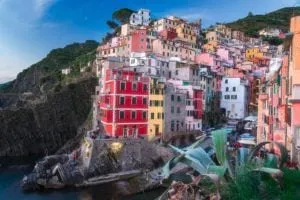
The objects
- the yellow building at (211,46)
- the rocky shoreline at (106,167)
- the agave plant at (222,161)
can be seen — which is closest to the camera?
the agave plant at (222,161)

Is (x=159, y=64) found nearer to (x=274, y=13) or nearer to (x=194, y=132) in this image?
(x=194, y=132)

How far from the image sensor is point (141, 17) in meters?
114

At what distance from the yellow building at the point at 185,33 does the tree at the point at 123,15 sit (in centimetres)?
2470

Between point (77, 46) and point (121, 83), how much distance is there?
84.0 m

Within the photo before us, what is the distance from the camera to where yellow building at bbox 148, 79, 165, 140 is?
52594mm

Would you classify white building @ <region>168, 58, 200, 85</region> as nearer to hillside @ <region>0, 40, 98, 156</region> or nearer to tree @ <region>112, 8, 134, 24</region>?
hillside @ <region>0, 40, 98, 156</region>

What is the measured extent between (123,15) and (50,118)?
50926 millimetres

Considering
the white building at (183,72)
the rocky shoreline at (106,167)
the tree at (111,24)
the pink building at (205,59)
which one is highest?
the tree at (111,24)

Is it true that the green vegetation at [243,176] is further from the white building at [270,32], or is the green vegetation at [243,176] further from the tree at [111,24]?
the white building at [270,32]

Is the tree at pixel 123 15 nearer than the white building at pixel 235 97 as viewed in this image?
No

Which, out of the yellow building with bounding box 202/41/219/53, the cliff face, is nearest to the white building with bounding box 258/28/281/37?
the yellow building with bounding box 202/41/219/53

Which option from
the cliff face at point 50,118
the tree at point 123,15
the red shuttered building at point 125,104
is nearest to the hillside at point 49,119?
the cliff face at point 50,118

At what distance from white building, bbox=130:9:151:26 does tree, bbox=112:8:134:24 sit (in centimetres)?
267

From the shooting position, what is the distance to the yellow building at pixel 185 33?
302 ft
